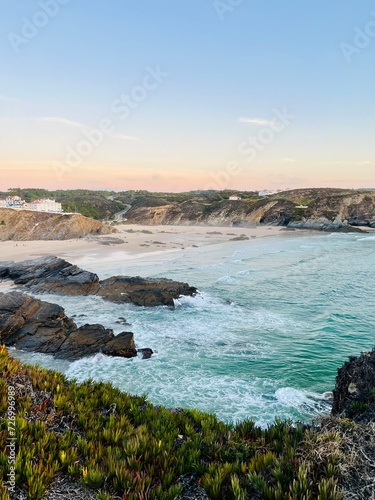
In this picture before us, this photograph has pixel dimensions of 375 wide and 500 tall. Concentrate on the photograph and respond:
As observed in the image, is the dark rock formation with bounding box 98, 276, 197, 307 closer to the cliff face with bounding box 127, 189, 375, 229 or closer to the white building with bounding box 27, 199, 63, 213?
the cliff face with bounding box 127, 189, 375, 229

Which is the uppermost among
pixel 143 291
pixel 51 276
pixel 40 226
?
pixel 40 226

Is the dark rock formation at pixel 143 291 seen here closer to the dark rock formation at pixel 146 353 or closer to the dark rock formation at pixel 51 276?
the dark rock formation at pixel 51 276

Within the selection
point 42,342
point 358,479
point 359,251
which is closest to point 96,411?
point 358,479

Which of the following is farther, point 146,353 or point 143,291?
point 143,291

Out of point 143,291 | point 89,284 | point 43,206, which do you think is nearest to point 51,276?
point 89,284

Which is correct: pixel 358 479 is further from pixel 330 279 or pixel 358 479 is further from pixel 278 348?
pixel 330 279

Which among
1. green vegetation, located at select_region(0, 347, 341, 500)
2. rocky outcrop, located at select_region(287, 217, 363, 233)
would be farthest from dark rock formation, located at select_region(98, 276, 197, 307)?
rocky outcrop, located at select_region(287, 217, 363, 233)

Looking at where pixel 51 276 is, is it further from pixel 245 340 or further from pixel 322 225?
pixel 322 225
